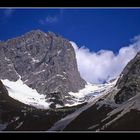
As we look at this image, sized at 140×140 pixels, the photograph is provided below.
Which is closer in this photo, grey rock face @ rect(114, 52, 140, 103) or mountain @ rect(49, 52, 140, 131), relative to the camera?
mountain @ rect(49, 52, 140, 131)

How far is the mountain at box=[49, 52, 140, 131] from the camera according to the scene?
95.8 meters

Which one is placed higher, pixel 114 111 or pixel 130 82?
pixel 130 82

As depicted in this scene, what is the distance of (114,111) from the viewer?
371 ft

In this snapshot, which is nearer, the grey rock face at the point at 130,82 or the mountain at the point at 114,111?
the mountain at the point at 114,111

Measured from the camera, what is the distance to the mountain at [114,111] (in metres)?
95.8

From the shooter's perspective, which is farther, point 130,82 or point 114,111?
point 130,82

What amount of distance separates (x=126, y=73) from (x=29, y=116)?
4170cm
